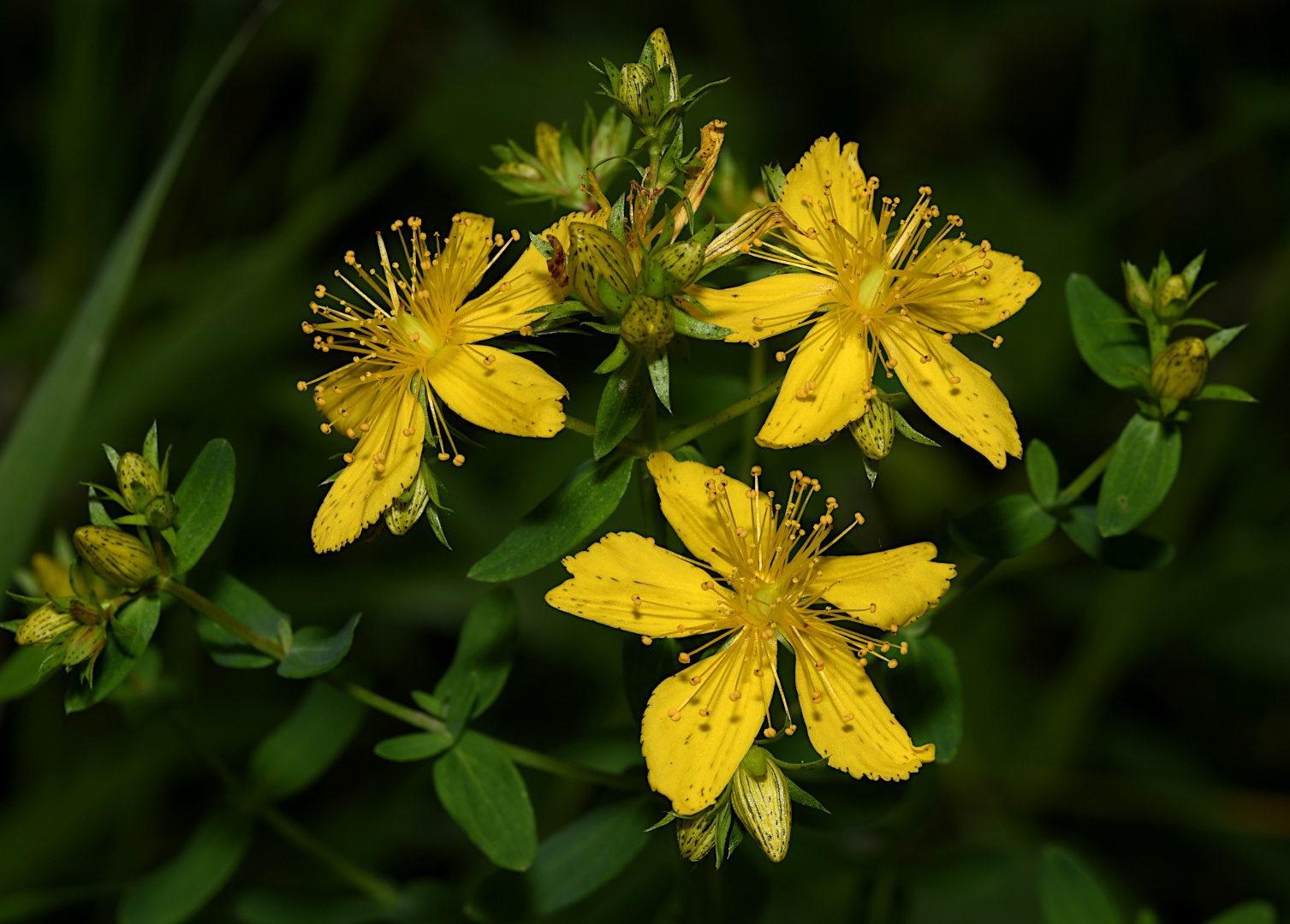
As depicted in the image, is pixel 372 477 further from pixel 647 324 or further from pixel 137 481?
pixel 647 324

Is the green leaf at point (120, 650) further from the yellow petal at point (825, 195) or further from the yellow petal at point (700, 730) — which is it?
the yellow petal at point (825, 195)

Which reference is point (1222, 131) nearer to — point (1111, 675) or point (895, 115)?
point (895, 115)

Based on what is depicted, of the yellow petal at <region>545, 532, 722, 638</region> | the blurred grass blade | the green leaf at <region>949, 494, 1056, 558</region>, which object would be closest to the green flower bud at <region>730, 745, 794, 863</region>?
the yellow petal at <region>545, 532, 722, 638</region>

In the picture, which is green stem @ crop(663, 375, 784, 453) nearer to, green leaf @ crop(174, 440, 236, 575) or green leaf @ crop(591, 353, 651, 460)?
green leaf @ crop(591, 353, 651, 460)

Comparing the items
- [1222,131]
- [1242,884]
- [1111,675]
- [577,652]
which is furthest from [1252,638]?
[577,652]

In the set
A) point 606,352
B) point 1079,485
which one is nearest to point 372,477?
point 1079,485
